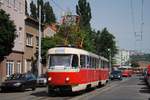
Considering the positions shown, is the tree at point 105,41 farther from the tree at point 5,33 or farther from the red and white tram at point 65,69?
the red and white tram at point 65,69

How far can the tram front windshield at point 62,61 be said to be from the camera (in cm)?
2833

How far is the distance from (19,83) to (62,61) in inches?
284

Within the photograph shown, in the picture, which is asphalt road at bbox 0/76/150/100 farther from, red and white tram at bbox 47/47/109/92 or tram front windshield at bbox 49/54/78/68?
Answer: tram front windshield at bbox 49/54/78/68

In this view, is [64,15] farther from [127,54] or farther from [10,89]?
[127,54]

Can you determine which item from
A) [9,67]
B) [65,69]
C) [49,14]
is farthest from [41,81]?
[49,14]

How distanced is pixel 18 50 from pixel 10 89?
732 inches

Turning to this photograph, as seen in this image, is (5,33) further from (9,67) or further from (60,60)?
(9,67)

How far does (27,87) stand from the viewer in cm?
3575

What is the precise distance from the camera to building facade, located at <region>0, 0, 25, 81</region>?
48.2 m

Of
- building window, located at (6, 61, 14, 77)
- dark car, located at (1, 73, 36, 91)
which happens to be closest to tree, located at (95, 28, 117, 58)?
building window, located at (6, 61, 14, 77)

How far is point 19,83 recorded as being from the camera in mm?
34531

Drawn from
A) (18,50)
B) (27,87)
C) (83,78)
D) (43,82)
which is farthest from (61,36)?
(83,78)

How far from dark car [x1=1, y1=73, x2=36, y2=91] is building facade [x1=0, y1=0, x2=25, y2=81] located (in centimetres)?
1113

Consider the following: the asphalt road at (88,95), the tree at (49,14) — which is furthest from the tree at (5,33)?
the tree at (49,14)
